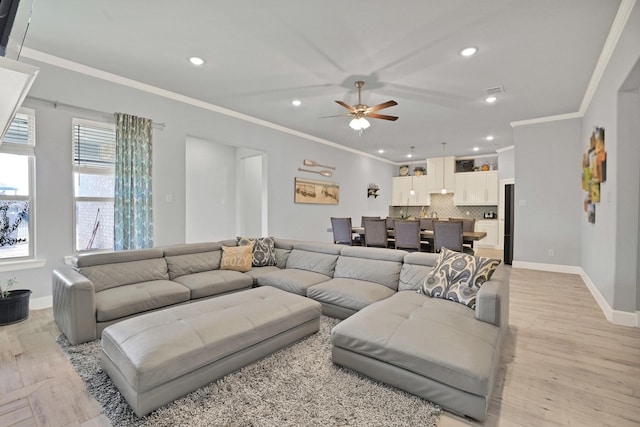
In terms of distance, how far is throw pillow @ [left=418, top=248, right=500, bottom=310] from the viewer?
2.52 m

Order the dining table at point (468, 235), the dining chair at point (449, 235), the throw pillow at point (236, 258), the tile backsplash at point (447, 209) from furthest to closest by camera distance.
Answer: the tile backsplash at point (447, 209) → the dining table at point (468, 235) → the dining chair at point (449, 235) → the throw pillow at point (236, 258)

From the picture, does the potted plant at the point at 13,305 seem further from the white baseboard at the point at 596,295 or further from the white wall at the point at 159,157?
the white baseboard at the point at 596,295

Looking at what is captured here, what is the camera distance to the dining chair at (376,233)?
16.3 ft

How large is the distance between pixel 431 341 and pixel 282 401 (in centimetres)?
97

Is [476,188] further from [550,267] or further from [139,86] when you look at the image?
[139,86]

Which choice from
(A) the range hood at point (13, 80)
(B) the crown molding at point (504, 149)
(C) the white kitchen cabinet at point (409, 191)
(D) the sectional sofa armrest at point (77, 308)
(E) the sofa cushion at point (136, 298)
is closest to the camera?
(A) the range hood at point (13, 80)

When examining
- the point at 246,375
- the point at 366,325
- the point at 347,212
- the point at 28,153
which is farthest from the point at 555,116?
the point at 28,153

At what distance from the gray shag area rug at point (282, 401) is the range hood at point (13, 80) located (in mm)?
1660

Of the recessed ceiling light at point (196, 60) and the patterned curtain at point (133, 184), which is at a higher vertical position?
the recessed ceiling light at point (196, 60)

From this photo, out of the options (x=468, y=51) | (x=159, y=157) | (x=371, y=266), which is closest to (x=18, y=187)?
(x=159, y=157)

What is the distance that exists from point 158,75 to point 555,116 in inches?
257

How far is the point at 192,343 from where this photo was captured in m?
1.84

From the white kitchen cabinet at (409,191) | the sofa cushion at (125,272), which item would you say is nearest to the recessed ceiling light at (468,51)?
the sofa cushion at (125,272)

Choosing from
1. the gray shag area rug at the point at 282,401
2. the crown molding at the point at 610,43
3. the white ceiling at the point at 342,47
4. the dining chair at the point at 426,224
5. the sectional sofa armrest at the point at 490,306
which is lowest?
the gray shag area rug at the point at 282,401
